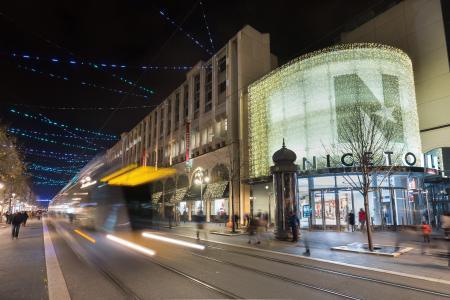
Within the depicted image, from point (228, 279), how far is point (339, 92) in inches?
868

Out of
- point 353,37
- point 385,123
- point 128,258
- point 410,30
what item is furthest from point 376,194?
point 128,258

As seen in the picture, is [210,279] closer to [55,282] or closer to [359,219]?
[55,282]

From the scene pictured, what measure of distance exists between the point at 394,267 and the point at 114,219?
55.8 feet

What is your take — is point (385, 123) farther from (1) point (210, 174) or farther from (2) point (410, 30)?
(1) point (210, 174)

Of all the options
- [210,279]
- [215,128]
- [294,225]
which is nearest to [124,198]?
[294,225]

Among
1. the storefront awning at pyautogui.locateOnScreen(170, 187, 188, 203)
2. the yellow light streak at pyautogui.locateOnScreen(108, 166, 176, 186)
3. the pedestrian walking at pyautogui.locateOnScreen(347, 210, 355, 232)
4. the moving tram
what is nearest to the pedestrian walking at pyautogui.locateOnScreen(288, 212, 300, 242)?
the pedestrian walking at pyautogui.locateOnScreen(347, 210, 355, 232)

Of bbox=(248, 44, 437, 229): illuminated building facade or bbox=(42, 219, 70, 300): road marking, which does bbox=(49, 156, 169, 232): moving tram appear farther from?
bbox=(248, 44, 437, 229): illuminated building facade

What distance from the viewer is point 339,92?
88.8ft

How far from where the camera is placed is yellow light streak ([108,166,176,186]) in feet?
66.5

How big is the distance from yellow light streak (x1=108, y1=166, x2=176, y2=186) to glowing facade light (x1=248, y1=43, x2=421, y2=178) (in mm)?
13069

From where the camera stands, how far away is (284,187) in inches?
808

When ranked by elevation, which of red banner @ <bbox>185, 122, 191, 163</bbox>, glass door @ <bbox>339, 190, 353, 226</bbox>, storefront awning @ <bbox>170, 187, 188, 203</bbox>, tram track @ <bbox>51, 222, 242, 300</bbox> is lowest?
tram track @ <bbox>51, 222, 242, 300</bbox>

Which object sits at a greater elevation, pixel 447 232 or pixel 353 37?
pixel 353 37

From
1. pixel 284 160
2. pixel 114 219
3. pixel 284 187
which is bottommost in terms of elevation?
pixel 114 219
